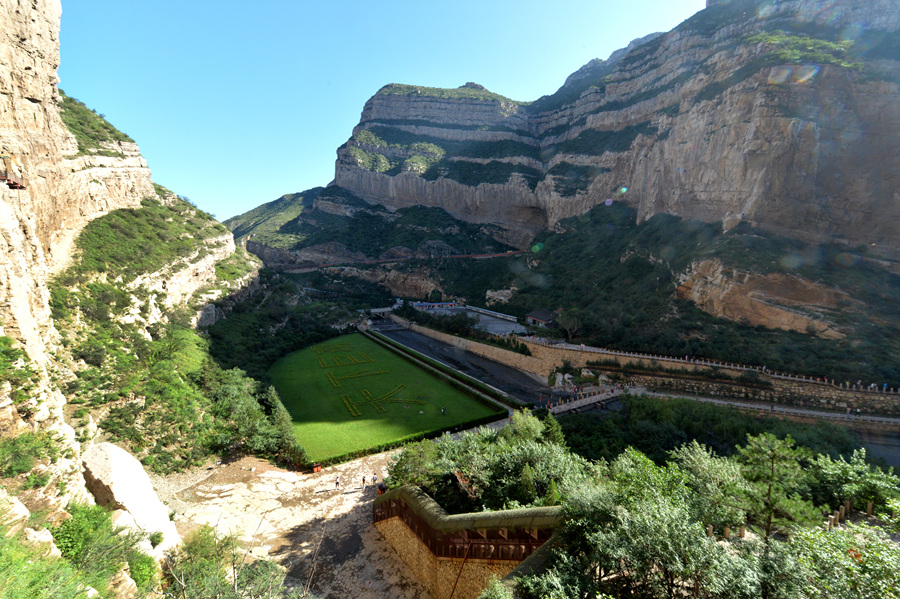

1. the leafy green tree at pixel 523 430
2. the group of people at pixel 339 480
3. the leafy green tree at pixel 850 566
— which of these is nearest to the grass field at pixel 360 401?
the group of people at pixel 339 480

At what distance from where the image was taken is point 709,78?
40.1 metres

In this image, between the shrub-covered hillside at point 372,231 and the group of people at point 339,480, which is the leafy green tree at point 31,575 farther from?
the shrub-covered hillside at point 372,231

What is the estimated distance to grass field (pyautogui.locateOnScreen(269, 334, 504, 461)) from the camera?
64.4 ft

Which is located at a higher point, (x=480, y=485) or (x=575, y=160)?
(x=575, y=160)

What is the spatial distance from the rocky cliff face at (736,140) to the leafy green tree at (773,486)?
29.4 m

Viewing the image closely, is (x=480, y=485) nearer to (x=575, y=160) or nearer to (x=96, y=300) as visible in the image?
(x=96, y=300)

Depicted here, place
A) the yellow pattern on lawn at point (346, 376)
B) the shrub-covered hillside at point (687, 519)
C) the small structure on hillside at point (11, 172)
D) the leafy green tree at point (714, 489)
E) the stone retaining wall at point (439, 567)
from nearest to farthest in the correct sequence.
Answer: the shrub-covered hillside at point (687, 519), the leafy green tree at point (714, 489), the stone retaining wall at point (439, 567), the small structure on hillside at point (11, 172), the yellow pattern on lawn at point (346, 376)

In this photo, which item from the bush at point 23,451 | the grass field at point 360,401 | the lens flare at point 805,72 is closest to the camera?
the bush at point 23,451

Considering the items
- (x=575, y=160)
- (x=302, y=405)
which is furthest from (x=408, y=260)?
(x=302, y=405)

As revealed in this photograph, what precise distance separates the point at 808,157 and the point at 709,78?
1740cm

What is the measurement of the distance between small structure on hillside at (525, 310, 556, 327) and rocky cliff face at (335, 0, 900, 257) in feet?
56.7

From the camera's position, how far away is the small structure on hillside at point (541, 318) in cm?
3789

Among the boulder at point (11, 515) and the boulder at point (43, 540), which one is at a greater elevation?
the boulder at point (11, 515)

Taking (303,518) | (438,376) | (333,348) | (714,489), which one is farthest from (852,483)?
(333,348)
